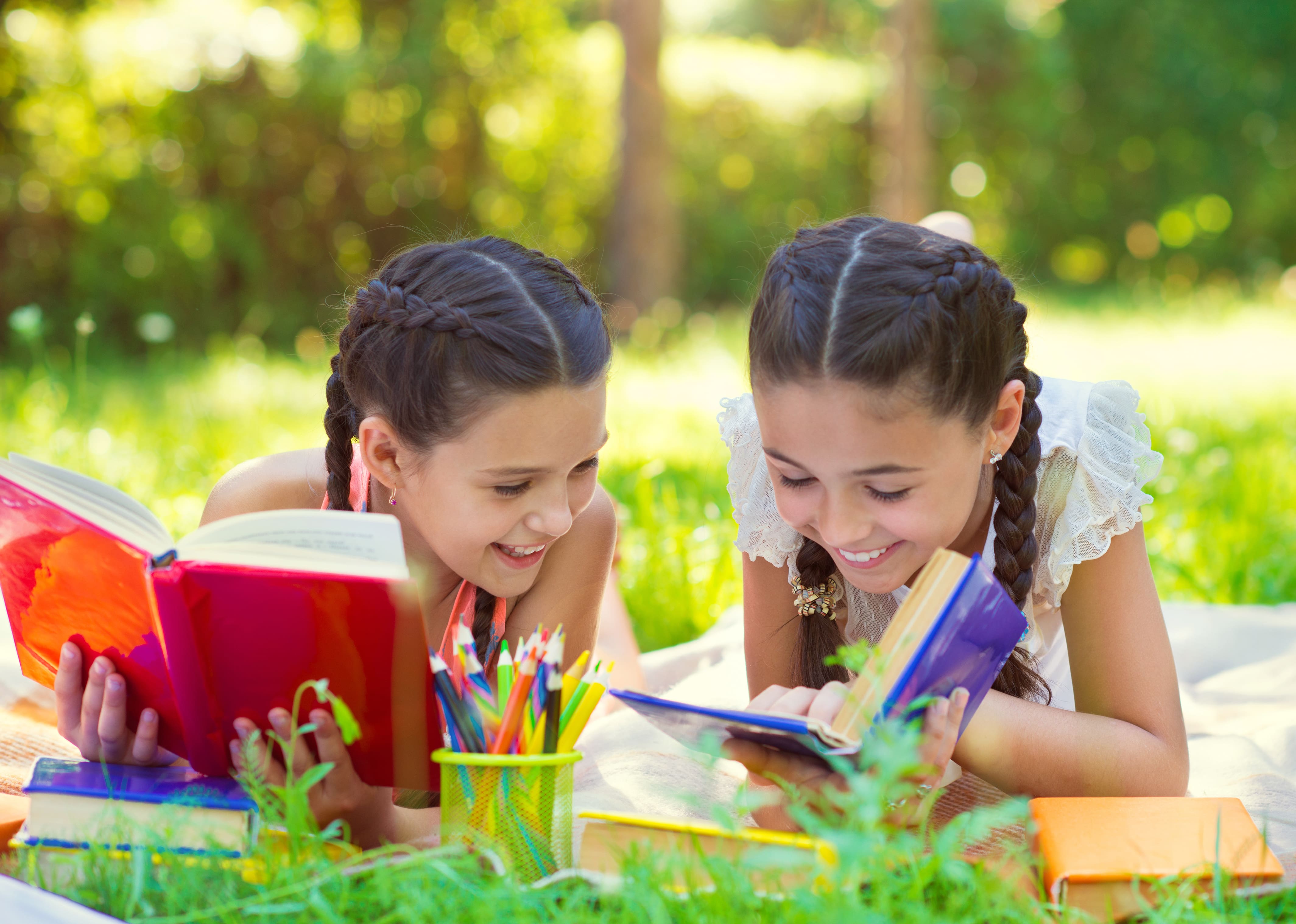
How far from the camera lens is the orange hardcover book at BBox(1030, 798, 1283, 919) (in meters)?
1.45

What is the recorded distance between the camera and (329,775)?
1663mm

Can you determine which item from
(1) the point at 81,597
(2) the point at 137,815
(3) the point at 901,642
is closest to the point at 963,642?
(3) the point at 901,642

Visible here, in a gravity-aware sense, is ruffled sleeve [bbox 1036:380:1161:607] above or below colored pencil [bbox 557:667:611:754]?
above

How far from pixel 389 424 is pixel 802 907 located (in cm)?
117

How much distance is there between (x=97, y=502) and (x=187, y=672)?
249 mm

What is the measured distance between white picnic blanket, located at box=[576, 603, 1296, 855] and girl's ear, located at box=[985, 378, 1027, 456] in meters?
Result: 0.70

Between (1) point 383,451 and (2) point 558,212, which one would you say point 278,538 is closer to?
(1) point 383,451

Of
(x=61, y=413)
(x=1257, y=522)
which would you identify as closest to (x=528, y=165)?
(x=61, y=413)

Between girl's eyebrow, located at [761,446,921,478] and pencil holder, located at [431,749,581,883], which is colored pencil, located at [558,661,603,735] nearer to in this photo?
pencil holder, located at [431,749,581,883]

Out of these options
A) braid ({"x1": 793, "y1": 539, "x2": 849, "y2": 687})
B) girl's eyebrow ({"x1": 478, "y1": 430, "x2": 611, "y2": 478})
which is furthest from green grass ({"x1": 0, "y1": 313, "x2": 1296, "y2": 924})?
girl's eyebrow ({"x1": 478, "y1": 430, "x2": 611, "y2": 478})

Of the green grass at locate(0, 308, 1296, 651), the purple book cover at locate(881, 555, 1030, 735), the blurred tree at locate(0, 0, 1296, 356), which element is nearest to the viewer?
the purple book cover at locate(881, 555, 1030, 735)

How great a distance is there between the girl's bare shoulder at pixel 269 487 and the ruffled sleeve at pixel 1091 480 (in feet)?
4.46

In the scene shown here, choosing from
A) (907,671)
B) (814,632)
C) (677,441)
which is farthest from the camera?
(677,441)

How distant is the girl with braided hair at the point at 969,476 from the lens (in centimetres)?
179
